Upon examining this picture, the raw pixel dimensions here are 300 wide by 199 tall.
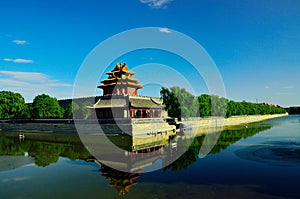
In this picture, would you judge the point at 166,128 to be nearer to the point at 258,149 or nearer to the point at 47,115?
the point at 258,149

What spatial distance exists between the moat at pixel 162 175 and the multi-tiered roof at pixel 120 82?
25434mm

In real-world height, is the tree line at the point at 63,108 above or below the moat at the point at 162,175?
above

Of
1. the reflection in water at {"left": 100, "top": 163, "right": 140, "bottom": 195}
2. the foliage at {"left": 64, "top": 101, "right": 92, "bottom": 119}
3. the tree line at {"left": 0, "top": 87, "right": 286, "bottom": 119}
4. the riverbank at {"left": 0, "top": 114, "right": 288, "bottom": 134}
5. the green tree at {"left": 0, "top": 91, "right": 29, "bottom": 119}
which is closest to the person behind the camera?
the reflection in water at {"left": 100, "top": 163, "right": 140, "bottom": 195}

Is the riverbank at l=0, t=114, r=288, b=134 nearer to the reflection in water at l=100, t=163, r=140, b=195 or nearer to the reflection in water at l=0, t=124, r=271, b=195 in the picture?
the reflection in water at l=0, t=124, r=271, b=195

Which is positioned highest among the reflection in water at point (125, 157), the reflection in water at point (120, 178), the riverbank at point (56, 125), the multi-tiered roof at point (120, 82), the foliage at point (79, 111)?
the multi-tiered roof at point (120, 82)

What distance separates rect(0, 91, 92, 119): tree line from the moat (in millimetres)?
21546

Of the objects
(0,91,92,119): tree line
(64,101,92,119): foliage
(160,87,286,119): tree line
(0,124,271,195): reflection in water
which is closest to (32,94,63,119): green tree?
(0,91,92,119): tree line

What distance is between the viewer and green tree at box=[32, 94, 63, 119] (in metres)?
51.5

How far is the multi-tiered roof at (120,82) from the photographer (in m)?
49.5

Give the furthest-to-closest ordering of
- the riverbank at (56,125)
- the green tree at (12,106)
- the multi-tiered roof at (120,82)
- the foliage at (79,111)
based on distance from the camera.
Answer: the green tree at (12,106), the multi-tiered roof at (120,82), the foliage at (79,111), the riverbank at (56,125)

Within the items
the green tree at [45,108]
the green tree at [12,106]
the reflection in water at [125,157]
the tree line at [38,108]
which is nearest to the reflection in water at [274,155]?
the reflection in water at [125,157]

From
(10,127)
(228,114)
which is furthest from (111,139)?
(228,114)

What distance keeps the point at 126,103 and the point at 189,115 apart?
16.8m

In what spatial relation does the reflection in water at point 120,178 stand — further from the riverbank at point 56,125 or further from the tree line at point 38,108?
the tree line at point 38,108
